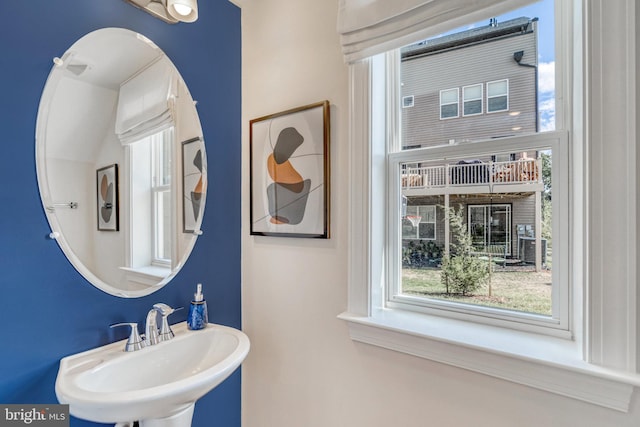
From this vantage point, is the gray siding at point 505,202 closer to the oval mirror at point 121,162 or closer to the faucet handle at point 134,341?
the oval mirror at point 121,162

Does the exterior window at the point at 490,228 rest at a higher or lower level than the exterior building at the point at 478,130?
lower

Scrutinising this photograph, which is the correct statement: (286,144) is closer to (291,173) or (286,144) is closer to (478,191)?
(291,173)

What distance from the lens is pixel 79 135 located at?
109 cm

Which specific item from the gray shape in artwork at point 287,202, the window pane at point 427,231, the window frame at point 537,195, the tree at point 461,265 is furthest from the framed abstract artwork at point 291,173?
the tree at point 461,265

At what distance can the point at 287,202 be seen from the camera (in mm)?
1409

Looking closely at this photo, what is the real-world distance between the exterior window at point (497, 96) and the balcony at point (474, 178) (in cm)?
19

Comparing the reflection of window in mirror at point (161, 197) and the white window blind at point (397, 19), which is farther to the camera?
the reflection of window in mirror at point (161, 197)

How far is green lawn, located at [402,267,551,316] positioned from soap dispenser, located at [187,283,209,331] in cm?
87

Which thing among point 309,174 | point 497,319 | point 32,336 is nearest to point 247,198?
point 309,174

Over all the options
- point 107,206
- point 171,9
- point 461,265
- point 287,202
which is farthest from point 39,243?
point 461,265

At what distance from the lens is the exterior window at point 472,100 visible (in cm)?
112

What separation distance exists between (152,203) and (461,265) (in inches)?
48.1

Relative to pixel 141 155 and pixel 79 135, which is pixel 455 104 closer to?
pixel 141 155

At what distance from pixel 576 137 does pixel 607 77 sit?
0.60 feet
